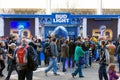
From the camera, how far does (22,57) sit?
41.5 feet

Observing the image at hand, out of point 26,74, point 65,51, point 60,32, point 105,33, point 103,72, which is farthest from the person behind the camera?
point 105,33

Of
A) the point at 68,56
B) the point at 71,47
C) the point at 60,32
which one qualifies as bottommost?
the point at 68,56

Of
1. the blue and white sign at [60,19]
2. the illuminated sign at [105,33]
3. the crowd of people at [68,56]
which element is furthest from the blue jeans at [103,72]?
the blue and white sign at [60,19]

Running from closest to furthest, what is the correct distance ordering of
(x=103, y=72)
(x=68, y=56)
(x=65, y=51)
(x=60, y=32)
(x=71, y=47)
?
(x=103, y=72) < (x=65, y=51) < (x=68, y=56) < (x=71, y=47) < (x=60, y=32)

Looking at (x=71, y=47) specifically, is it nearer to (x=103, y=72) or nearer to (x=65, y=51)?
(x=65, y=51)

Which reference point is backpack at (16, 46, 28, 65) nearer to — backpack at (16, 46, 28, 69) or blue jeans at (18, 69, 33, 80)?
backpack at (16, 46, 28, 69)

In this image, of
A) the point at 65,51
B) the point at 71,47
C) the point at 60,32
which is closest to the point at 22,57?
the point at 65,51

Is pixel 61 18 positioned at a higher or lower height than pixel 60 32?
higher

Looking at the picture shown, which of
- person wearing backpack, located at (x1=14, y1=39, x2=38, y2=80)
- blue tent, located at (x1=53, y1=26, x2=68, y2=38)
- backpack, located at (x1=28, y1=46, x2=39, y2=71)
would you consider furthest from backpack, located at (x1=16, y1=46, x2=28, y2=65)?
blue tent, located at (x1=53, y1=26, x2=68, y2=38)

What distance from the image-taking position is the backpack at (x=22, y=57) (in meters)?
12.6

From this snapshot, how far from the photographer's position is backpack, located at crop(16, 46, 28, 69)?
1259 cm
